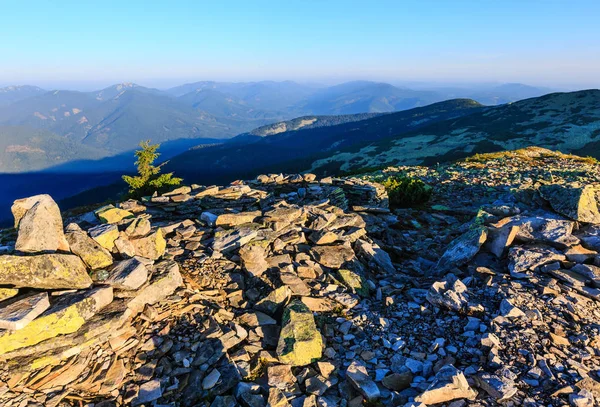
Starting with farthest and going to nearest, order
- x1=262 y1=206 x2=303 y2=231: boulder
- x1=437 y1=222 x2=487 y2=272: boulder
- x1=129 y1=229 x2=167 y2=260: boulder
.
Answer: x1=262 y1=206 x2=303 y2=231: boulder < x1=437 y1=222 x2=487 y2=272: boulder < x1=129 y1=229 x2=167 y2=260: boulder

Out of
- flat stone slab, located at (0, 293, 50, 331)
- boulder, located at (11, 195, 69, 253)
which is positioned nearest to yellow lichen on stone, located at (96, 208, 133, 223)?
boulder, located at (11, 195, 69, 253)

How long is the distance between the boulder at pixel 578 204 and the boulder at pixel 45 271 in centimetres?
1641

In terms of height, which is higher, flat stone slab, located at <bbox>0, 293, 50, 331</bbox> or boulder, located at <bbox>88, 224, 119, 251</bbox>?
boulder, located at <bbox>88, 224, 119, 251</bbox>

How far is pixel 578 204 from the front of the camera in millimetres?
12500

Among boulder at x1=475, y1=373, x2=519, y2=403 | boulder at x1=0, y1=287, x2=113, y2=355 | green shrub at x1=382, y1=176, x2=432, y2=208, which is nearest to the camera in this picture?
boulder at x1=475, y1=373, x2=519, y2=403

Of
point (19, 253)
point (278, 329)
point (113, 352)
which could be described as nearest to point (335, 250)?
point (278, 329)

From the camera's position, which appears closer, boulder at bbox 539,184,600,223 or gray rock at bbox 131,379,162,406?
gray rock at bbox 131,379,162,406

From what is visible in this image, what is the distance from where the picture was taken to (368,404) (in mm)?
6402

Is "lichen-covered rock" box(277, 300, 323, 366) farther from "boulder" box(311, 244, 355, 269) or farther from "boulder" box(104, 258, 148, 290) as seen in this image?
"boulder" box(104, 258, 148, 290)

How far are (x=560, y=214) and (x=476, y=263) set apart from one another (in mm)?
5426

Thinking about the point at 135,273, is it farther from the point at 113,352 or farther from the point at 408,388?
the point at 408,388

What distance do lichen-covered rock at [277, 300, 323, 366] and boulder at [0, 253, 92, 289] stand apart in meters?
5.01

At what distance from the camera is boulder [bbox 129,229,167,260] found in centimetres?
1005

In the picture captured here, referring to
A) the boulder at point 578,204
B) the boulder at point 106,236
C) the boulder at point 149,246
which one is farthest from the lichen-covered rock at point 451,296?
the boulder at point 106,236
